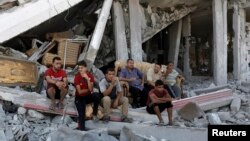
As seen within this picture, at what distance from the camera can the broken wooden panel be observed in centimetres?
1016

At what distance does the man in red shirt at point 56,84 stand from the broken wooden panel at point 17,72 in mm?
1898


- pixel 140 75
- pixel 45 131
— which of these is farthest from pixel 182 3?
pixel 45 131

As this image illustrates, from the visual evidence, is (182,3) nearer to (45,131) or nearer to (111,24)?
(111,24)

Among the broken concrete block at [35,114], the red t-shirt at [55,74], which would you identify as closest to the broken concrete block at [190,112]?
the red t-shirt at [55,74]

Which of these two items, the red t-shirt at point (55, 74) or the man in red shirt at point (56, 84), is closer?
the man in red shirt at point (56, 84)

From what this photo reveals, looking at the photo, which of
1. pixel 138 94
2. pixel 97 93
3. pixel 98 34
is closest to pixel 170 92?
pixel 138 94

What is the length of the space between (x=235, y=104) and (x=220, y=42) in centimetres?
442

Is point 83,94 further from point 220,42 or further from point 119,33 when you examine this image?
point 220,42

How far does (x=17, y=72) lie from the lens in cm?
1039

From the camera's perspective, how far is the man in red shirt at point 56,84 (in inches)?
335

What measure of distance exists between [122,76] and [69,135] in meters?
3.48

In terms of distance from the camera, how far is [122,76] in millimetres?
10172

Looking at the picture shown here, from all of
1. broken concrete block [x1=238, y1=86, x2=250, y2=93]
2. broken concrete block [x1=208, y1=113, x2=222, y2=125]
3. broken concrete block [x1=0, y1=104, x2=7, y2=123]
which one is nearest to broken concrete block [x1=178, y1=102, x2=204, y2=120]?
broken concrete block [x1=208, y1=113, x2=222, y2=125]

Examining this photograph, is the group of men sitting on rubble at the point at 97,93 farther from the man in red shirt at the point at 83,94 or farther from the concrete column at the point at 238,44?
the concrete column at the point at 238,44
